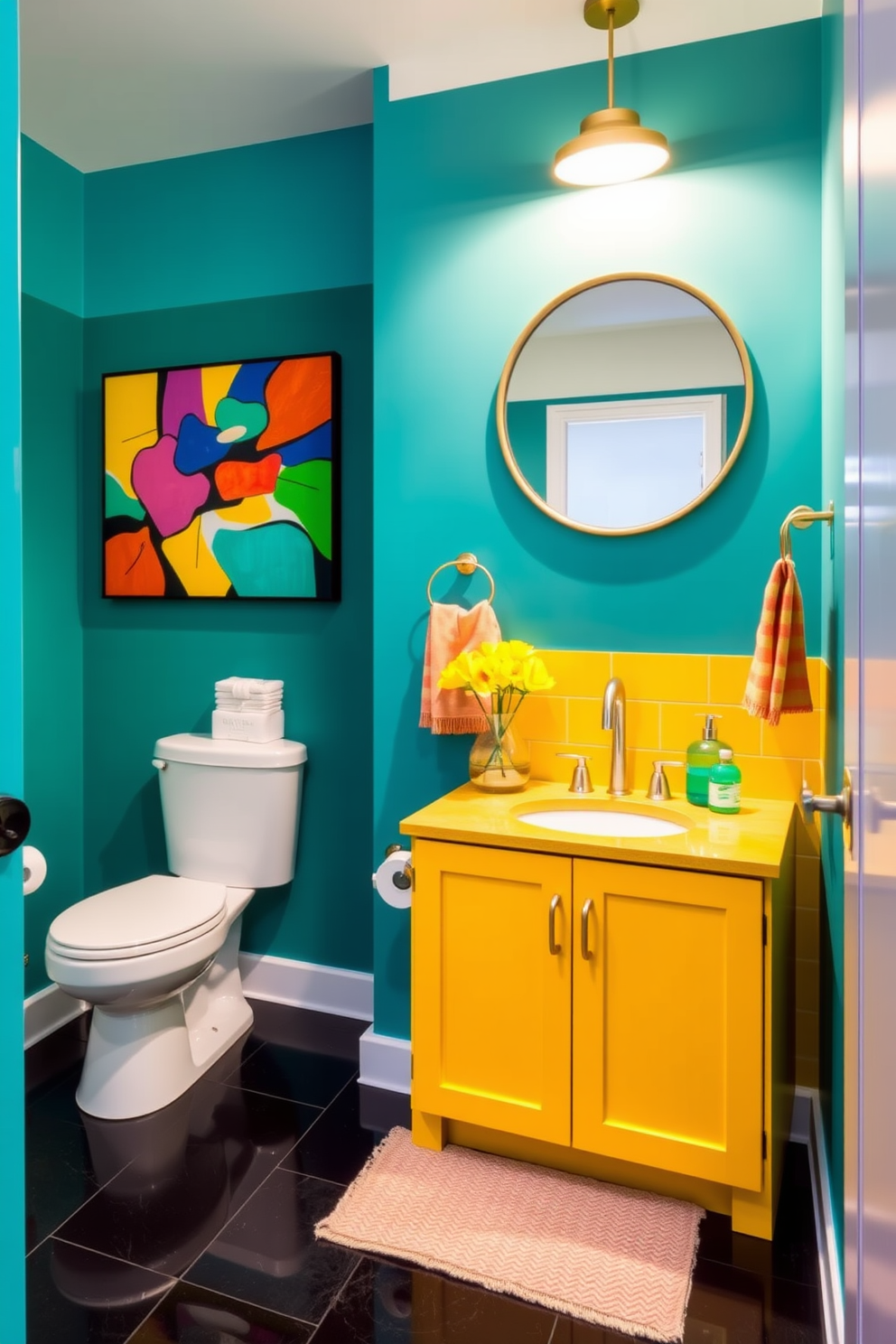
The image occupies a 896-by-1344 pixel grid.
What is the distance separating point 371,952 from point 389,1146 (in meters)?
0.71

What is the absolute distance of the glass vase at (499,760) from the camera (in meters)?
2.16

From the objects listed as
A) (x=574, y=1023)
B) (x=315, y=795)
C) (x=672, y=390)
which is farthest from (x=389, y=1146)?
(x=672, y=390)

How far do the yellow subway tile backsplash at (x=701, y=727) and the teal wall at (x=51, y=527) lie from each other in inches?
73.7

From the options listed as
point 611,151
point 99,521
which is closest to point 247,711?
point 99,521

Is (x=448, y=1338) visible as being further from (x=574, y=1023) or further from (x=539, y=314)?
(x=539, y=314)

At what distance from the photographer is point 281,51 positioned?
90.1 inches

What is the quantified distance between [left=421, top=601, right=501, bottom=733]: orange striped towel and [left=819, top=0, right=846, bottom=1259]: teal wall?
78cm

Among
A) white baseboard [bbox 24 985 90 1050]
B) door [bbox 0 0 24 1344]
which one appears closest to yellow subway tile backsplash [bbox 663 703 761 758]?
door [bbox 0 0 24 1344]

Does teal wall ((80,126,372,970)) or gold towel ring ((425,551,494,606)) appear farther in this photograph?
teal wall ((80,126,372,970))

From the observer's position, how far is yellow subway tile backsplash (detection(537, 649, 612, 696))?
221 cm

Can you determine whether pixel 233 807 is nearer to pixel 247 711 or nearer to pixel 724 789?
pixel 247 711

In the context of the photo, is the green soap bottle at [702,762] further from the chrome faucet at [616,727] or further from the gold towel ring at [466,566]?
the gold towel ring at [466,566]

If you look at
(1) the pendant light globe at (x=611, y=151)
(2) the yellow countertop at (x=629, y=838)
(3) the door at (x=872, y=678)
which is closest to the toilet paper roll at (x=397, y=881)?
(2) the yellow countertop at (x=629, y=838)

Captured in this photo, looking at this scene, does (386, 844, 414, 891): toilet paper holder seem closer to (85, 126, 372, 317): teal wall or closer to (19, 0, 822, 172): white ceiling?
(85, 126, 372, 317): teal wall
